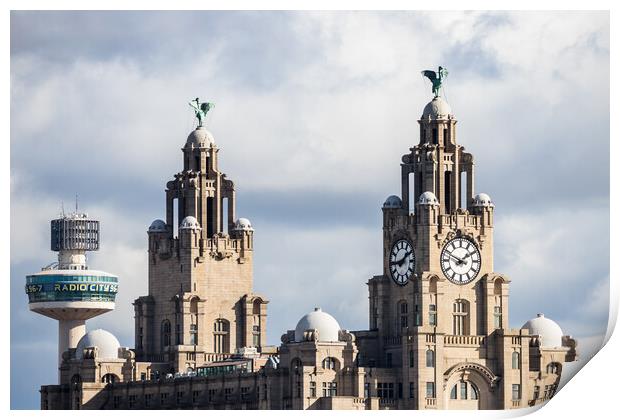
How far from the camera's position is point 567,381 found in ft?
614
